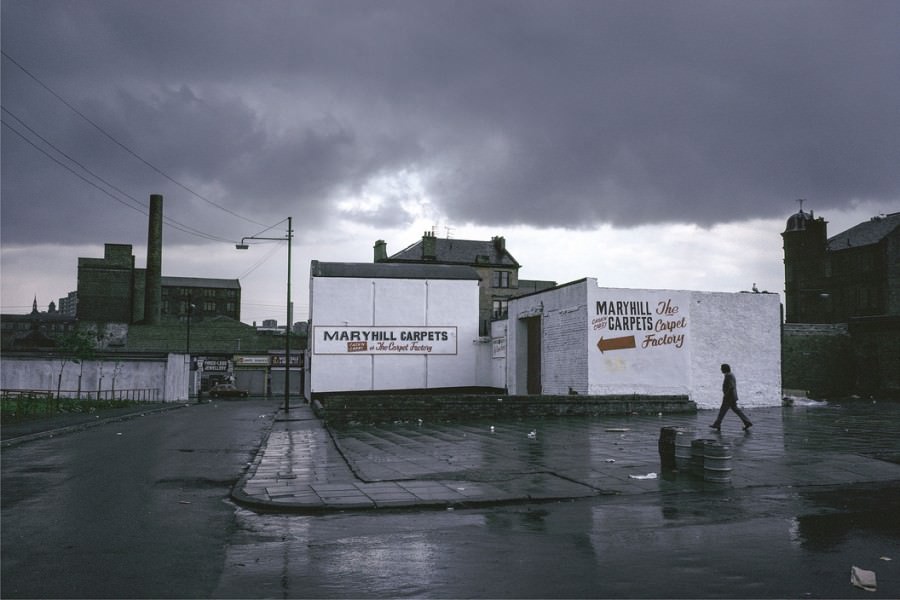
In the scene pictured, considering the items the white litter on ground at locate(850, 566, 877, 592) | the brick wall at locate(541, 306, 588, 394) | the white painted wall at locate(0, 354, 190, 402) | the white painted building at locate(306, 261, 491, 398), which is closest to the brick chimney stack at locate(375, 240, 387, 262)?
the white painted wall at locate(0, 354, 190, 402)

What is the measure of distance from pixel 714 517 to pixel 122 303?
77.2 meters

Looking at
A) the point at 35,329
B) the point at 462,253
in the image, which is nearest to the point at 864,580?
the point at 462,253

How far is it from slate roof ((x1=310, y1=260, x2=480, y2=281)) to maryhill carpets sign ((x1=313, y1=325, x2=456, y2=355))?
3062 mm

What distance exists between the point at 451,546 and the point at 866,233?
68.6 metres

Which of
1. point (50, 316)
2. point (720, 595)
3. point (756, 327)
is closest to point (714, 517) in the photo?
point (720, 595)

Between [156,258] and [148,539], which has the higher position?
[156,258]

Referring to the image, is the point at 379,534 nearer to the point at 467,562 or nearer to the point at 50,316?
the point at 467,562

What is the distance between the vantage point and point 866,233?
63.5 meters

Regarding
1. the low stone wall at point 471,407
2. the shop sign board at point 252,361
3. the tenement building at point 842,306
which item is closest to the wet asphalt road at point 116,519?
the low stone wall at point 471,407

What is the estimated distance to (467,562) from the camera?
6.34 meters

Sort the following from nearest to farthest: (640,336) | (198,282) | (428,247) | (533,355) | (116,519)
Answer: (116,519), (640,336), (533,355), (428,247), (198,282)

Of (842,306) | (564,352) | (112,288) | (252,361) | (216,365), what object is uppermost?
(112,288)

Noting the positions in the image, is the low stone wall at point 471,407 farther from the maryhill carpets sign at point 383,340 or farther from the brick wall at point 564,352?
the maryhill carpets sign at point 383,340

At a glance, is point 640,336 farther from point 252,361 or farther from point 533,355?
point 252,361
